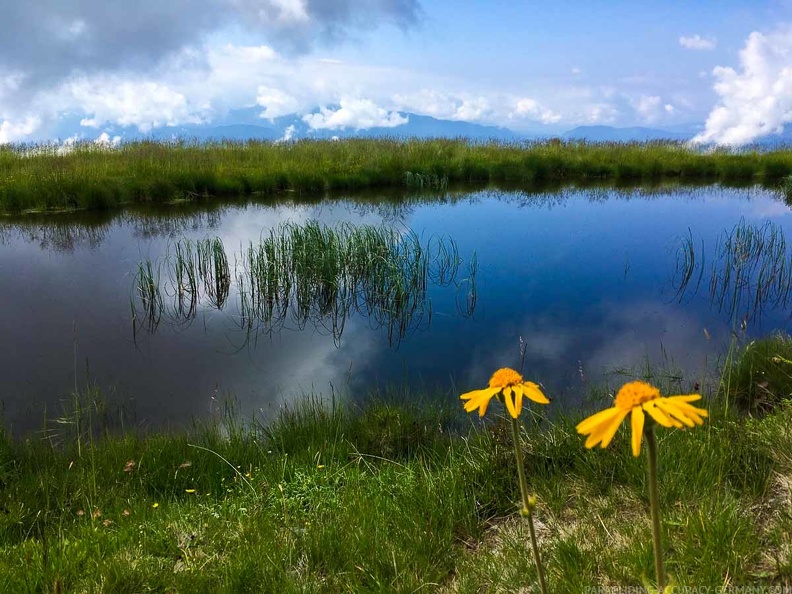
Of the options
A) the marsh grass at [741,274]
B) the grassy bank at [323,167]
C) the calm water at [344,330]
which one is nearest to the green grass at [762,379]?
the calm water at [344,330]

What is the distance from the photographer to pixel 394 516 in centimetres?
244

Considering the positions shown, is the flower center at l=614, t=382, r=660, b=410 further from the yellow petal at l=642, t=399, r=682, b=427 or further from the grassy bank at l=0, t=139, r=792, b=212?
the grassy bank at l=0, t=139, r=792, b=212

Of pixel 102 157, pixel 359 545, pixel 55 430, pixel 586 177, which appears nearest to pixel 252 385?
pixel 55 430

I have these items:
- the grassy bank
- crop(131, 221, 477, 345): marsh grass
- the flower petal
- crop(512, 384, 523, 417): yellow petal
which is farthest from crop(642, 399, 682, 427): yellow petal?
the grassy bank

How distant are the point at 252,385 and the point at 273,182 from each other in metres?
10.2

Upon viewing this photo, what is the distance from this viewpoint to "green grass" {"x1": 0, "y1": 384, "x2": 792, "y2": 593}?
1862 mm

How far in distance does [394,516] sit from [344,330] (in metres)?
3.76

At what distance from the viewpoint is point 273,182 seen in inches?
554

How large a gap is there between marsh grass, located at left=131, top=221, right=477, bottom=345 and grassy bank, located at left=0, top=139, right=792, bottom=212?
578 centimetres

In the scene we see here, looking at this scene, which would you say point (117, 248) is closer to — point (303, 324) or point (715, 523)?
point (303, 324)

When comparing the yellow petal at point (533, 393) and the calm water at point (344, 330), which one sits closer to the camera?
the yellow petal at point (533, 393)

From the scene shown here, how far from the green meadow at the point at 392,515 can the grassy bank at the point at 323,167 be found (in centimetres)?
1008

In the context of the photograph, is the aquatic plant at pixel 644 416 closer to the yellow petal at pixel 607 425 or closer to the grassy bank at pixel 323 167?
the yellow petal at pixel 607 425

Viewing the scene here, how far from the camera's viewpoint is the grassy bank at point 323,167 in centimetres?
1216
